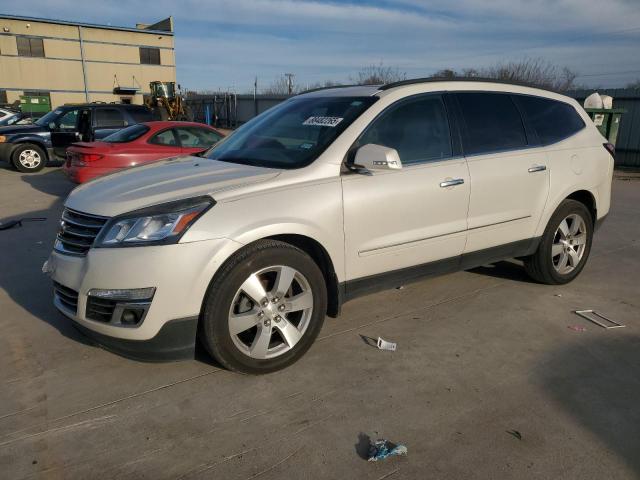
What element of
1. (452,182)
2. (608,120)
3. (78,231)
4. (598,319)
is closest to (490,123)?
(452,182)

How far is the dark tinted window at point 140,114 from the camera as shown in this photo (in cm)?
1275

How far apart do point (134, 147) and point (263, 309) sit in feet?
22.1

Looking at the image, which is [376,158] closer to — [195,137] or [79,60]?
[195,137]

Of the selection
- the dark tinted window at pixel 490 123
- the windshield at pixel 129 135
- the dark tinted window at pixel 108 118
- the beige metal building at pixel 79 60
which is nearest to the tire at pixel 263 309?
the dark tinted window at pixel 490 123

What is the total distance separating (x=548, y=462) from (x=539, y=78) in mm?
29049

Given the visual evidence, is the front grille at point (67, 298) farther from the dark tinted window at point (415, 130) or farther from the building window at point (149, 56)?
the building window at point (149, 56)

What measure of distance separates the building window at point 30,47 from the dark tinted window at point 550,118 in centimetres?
3981

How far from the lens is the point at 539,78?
A: 27.6 metres

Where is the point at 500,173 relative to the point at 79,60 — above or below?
below

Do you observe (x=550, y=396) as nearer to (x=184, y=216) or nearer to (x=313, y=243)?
(x=313, y=243)

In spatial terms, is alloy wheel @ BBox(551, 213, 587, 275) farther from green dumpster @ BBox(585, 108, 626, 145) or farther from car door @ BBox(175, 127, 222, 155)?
green dumpster @ BBox(585, 108, 626, 145)

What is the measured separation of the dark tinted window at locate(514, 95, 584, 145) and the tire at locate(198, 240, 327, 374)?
2.60m

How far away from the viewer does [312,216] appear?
3.19 meters

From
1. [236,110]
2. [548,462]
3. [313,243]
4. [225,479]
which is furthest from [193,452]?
[236,110]
